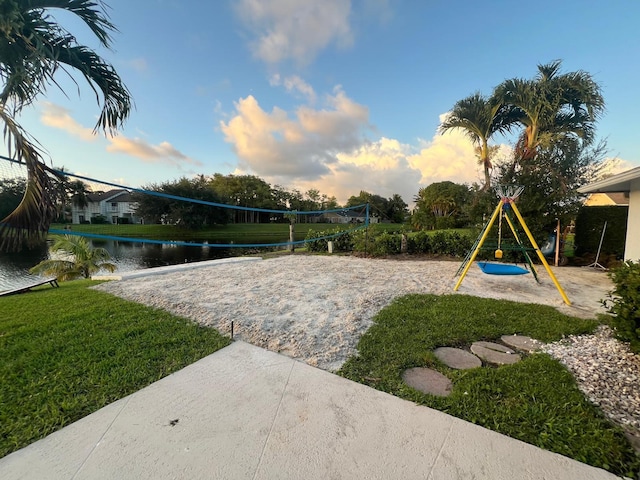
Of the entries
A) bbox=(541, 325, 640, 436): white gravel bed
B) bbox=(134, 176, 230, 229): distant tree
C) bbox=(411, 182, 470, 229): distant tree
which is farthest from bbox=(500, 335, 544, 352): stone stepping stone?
bbox=(134, 176, 230, 229): distant tree

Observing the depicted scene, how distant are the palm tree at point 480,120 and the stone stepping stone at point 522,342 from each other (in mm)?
8478

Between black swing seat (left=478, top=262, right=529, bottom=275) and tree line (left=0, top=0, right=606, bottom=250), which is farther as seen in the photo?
black swing seat (left=478, top=262, right=529, bottom=275)

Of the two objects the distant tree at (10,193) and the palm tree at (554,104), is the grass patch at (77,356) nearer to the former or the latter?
the distant tree at (10,193)

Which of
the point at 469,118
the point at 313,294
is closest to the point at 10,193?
the point at 313,294

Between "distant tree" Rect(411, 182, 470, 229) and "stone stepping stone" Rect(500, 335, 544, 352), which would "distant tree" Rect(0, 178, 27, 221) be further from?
"distant tree" Rect(411, 182, 470, 229)

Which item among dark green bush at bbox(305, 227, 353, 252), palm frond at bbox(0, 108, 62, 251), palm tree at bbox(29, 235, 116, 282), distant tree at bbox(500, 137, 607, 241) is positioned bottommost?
palm tree at bbox(29, 235, 116, 282)

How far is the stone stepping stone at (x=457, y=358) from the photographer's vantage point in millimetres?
2242

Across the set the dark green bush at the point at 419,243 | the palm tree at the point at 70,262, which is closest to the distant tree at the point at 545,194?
the dark green bush at the point at 419,243

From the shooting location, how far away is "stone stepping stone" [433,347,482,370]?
2242 mm

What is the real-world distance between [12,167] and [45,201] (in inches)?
18.0

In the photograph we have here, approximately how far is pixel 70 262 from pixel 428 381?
10403mm

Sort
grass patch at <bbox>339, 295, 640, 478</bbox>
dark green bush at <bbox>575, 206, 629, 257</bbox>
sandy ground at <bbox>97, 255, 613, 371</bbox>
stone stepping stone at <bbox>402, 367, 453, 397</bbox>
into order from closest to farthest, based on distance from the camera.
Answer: grass patch at <bbox>339, 295, 640, 478</bbox> → stone stepping stone at <bbox>402, 367, 453, 397</bbox> → sandy ground at <bbox>97, 255, 613, 371</bbox> → dark green bush at <bbox>575, 206, 629, 257</bbox>

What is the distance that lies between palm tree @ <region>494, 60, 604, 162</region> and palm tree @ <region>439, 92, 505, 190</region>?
69 cm

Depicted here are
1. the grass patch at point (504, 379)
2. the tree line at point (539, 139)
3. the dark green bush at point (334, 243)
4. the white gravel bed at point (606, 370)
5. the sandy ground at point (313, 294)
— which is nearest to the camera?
the grass patch at point (504, 379)
